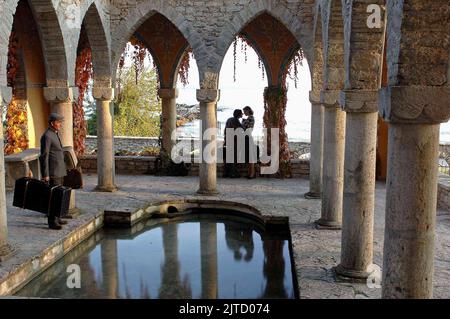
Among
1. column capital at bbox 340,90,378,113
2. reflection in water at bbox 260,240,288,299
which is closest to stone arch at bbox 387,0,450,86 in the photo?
column capital at bbox 340,90,378,113

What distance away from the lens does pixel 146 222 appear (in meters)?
9.18

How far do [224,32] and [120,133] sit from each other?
1268cm

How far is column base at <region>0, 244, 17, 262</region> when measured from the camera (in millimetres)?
6017

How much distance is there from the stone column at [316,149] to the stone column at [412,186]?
5.97 meters

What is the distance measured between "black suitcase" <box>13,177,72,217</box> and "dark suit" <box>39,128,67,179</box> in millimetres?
189

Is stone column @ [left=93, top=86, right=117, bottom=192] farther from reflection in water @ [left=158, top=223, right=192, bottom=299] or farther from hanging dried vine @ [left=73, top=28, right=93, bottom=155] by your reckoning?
reflection in water @ [left=158, top=223, right=192, bottom=299]

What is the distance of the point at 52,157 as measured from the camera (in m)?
7.45

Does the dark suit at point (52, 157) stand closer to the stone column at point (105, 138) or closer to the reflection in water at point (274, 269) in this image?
the stone column at point (105, 138)

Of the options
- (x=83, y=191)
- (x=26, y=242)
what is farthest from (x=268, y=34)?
(x=26, y=242)

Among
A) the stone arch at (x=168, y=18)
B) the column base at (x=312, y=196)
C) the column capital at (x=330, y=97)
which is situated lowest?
the column base at (x=312, y=196)

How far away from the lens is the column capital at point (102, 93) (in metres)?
10.2

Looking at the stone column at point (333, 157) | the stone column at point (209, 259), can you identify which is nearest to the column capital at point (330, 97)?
the stone column at point (333, 157)

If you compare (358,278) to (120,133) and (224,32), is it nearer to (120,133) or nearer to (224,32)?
(224,32)

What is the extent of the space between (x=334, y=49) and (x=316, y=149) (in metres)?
3.20
